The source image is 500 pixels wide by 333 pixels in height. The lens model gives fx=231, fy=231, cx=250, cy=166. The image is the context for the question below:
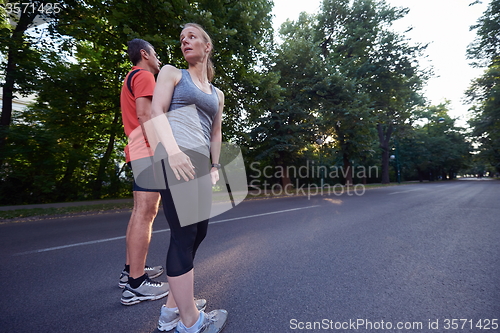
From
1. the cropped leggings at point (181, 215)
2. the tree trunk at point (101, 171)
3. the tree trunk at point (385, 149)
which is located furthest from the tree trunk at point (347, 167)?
the cropped leggings at point (181, 215)

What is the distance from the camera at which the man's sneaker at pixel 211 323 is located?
52.6 inches

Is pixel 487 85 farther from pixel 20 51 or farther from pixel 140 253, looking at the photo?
pixel 20 51

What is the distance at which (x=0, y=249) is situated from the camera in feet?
11.0

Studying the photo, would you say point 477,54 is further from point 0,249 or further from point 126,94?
point 0,249

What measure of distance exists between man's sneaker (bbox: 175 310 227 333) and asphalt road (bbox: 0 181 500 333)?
0.07m

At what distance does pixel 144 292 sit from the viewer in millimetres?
1892

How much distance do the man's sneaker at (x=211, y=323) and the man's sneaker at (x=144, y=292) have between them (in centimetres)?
64

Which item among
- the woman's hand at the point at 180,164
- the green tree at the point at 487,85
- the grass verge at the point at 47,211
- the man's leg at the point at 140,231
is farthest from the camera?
the green tree at the point at 487,85

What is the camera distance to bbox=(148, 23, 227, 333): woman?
4.25 ft

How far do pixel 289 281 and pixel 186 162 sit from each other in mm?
1576

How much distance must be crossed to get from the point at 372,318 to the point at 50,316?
7.43ft

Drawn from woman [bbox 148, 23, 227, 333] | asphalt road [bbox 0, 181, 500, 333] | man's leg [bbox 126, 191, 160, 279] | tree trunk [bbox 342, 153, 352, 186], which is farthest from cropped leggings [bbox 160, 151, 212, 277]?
tree trunk [bbox 342, 153, 352, 186]

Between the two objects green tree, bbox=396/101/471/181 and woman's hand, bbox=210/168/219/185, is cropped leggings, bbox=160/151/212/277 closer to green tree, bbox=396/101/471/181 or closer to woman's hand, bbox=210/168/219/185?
woman's hand, bbox=210/168/219/185

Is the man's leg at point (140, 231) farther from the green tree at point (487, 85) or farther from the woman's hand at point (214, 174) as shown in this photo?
the green tree at point (487, 85)
